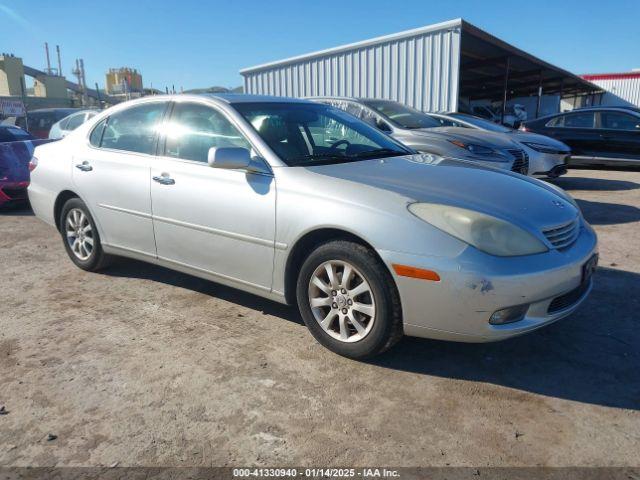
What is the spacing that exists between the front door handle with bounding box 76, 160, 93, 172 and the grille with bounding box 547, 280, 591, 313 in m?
3.67

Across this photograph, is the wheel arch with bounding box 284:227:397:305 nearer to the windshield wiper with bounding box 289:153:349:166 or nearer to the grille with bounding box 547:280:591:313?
the windshield wiper with bounding box 289:153:349:166

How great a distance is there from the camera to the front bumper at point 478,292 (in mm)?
2506

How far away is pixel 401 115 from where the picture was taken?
7.94 m

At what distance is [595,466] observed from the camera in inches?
82.6

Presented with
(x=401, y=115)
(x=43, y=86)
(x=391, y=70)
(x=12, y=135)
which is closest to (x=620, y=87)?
(x=391, y=70)

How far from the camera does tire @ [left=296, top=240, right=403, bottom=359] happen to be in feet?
8.96

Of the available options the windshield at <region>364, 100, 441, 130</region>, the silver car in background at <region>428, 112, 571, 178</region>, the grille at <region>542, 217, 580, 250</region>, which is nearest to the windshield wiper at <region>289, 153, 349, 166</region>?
the grille at <region>542, 217, 580, 250</region>

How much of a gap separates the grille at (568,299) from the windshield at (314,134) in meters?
1.57

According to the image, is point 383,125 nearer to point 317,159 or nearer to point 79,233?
point 317,159

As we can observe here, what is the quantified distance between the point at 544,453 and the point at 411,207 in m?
1.30

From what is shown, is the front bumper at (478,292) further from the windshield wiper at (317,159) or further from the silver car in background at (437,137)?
the silver car in background at (437,137)

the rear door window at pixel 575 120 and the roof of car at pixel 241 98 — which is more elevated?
the roof of car at pixel 241 98

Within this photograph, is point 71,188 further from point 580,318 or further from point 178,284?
point 580,318

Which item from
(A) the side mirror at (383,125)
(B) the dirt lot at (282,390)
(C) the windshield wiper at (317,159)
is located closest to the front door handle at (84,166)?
(B) the dirt lot at (282,390)
